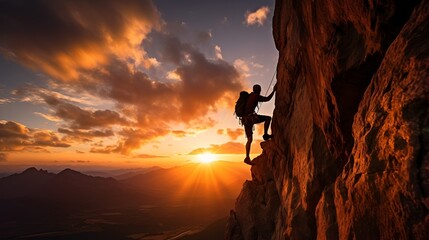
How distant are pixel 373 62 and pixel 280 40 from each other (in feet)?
35.0

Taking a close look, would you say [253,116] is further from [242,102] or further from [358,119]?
[358,119]

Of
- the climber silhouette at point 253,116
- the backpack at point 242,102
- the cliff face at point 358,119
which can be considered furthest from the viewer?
the backpack at point 242,102

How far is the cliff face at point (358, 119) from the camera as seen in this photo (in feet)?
15.4

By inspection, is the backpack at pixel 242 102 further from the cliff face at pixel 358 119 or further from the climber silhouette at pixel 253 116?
the cliff face at pixel 358 119

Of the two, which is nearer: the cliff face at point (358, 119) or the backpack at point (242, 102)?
the cliff face at point (358, 119)

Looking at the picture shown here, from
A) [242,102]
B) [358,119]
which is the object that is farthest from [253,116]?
[358,119]

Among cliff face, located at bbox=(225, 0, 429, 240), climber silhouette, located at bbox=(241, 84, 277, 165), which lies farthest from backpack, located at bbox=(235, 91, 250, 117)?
cliff face, located at bbox=(225, 0, 429, 240)

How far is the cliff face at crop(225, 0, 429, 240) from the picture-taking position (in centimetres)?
469

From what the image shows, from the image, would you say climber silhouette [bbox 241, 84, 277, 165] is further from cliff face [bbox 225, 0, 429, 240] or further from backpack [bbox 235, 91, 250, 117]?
cliff face [bbox 225, 0, 429, 240]

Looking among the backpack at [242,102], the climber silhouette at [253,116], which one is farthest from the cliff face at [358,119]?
the backpack at [242,102]

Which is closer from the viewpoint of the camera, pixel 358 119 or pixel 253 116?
pixel 358 119

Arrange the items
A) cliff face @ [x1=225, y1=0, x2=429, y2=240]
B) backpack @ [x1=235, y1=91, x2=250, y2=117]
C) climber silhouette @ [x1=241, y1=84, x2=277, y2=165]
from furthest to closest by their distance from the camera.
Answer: backpack @ [x1=235, y1=91, x2=250, y2=117], climber silhouette @ [x1=241, y1=84, x2=277, y2=165], cliff face @ [x1=225, y1=0, x2=429, y2=240]

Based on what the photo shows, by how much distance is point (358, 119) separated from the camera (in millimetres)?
7168

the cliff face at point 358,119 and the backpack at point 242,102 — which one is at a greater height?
the backpack at point 242,102
